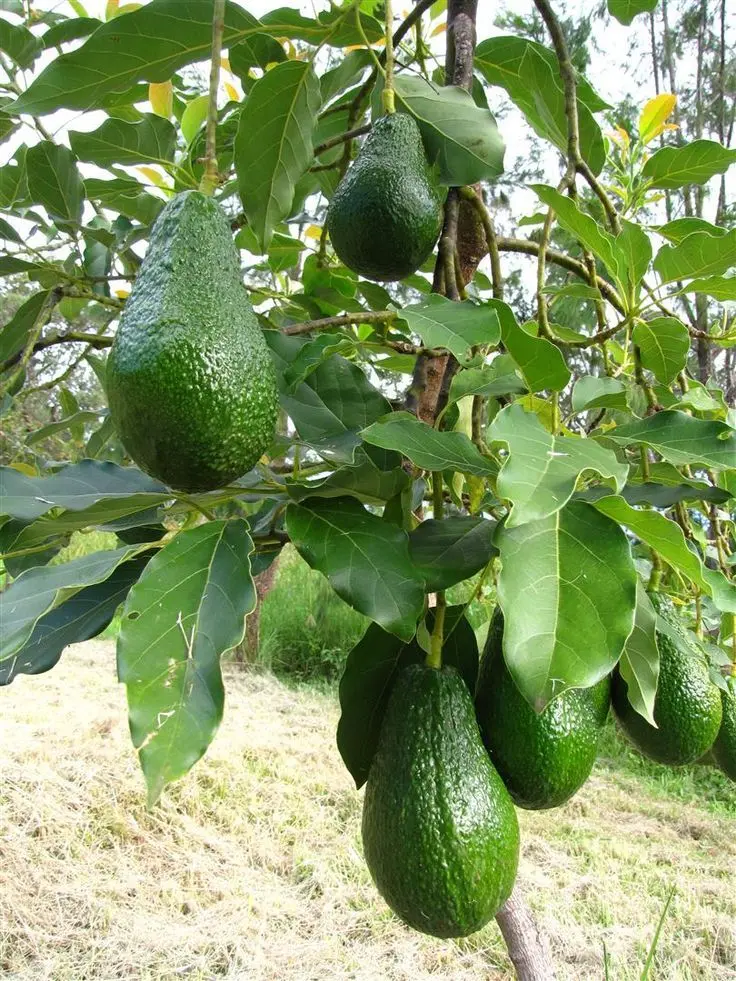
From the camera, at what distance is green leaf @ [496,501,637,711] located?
0.38 m

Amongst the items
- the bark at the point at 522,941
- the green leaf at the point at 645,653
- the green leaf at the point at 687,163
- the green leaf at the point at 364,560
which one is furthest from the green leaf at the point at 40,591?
the bark at the point at 522,941

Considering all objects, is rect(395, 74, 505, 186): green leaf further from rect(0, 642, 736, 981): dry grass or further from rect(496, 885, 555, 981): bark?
rect(0, 642, 736, 981): dry grass

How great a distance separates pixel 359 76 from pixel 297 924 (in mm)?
2472

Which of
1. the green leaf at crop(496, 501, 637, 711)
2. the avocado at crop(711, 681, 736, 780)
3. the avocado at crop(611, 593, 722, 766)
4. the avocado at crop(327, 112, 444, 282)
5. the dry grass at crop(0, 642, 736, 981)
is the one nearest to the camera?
the green leaf at crop(496, 501, 637, 711)

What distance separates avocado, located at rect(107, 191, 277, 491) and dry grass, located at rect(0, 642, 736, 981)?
2.23 m

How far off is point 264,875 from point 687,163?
8.63 feet

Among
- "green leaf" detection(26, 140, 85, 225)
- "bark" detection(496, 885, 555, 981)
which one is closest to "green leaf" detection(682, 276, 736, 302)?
"green leaf" detection(26, 140, 85, 225)

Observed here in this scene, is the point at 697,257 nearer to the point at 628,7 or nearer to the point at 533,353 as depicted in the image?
the point at 533,353

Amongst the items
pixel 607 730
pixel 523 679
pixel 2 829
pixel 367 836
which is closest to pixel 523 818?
pixel 607 730

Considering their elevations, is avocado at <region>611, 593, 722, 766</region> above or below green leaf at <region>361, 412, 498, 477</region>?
below

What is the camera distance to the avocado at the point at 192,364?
443mm

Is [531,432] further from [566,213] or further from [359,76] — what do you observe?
[359,76]

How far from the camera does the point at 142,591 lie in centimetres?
45

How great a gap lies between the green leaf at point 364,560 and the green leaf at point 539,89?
0.47 metres
